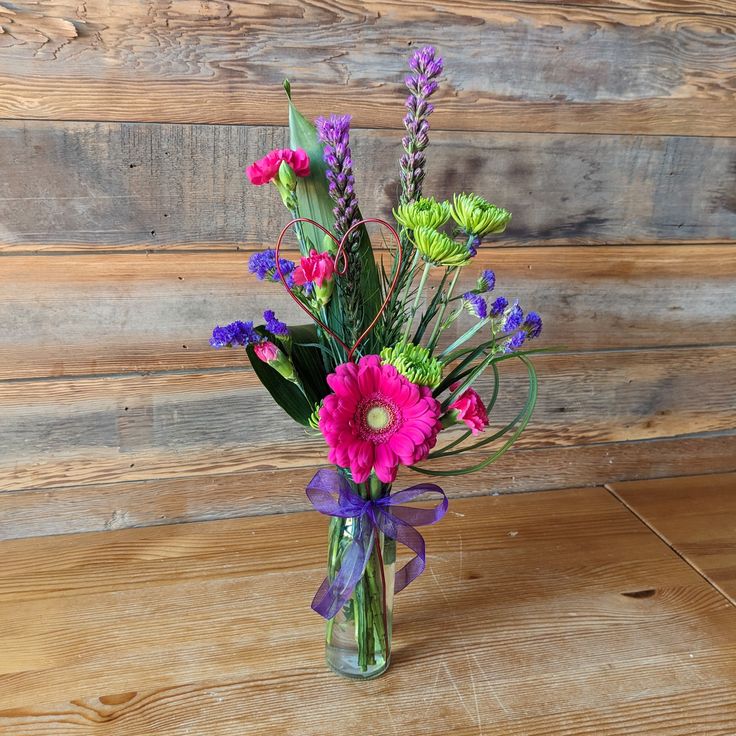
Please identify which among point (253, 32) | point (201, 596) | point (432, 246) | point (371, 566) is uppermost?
point (253, 32)

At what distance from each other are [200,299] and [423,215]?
44 cm

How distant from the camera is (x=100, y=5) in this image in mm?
797

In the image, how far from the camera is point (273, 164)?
1.92 ft

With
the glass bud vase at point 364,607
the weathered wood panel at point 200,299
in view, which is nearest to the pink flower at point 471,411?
the glass bud vase at point 364,607

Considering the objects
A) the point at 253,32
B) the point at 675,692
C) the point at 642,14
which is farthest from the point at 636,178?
the point at 675,692

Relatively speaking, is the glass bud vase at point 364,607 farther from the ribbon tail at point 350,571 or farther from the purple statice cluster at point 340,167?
the purple statice cluster at point 340,167

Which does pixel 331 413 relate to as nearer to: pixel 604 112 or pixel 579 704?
pixel 579 704

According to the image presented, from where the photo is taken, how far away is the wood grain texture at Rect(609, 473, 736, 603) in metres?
0.95

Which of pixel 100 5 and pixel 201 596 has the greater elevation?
pixel 100 5

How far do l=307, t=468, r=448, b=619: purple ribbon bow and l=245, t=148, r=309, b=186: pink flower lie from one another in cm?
27

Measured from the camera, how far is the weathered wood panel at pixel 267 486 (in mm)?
954

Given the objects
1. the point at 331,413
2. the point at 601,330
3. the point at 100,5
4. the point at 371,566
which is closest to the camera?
the point at 331,413

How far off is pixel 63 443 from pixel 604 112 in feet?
2.81

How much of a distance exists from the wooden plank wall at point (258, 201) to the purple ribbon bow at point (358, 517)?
33cm
